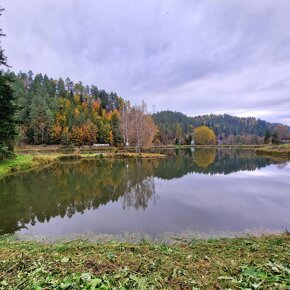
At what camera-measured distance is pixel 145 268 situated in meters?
4.38

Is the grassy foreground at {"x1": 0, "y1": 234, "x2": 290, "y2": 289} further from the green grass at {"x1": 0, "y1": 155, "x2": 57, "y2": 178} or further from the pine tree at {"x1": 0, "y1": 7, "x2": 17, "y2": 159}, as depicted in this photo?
the pine tree at {"x1": 0, "y1": 7, "x2": 17, "y2": 159}

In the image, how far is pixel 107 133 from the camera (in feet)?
249

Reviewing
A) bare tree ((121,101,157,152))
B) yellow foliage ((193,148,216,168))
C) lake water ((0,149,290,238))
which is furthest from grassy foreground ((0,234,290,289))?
bare tree ((121,101,157,152))

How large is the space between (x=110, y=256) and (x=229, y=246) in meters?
3.22

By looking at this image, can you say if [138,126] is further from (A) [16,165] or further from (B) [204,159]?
(A) [16,165]

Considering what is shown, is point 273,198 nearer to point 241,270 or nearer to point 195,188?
point 195,188

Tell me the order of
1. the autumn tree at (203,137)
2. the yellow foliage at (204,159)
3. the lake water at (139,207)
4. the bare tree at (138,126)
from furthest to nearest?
the autumn tree at (203,137) < the bare tree at (138,126) < the yellow foliage at (204,159) < the lake water at (139,207)

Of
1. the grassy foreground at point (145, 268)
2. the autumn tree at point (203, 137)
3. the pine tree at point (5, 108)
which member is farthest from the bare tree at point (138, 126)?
the autumn tree at point (203, 137)

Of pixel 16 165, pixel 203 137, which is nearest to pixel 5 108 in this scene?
pixel 16 165

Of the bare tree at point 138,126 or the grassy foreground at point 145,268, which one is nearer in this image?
the grassy foreground at point 145,268

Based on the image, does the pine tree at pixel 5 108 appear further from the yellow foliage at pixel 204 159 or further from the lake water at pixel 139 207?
the yellow foliage at pixel 204 159

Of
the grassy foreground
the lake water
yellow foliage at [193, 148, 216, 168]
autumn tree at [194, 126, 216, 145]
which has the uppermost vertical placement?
autumn tree at [194, 126, 216, 145]

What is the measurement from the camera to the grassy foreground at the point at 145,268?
149 inches

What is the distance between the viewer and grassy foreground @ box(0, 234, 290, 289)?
377 centimetres
